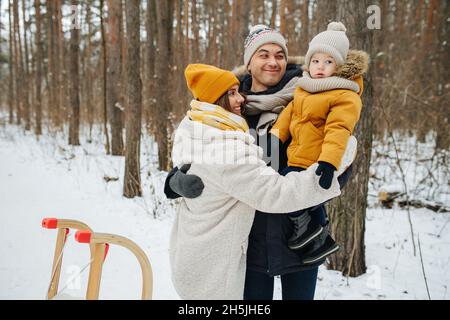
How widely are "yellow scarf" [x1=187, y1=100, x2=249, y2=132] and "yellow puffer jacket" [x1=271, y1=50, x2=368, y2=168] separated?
23cm

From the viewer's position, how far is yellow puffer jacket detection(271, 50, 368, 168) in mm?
1416

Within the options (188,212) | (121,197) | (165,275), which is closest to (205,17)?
(121,197)

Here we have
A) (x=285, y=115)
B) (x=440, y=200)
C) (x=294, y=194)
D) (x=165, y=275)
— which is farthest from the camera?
(x=440, y=200)

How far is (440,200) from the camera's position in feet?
16.8

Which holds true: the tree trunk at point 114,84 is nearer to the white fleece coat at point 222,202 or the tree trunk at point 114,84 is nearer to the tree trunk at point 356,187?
the tree trunk at point 356,187

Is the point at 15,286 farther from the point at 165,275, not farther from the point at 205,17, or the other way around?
the point at 205,17

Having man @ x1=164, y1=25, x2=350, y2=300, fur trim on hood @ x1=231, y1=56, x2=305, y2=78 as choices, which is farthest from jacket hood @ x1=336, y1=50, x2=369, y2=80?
fur trim on hood @ x1=231, y1=56, x2=305, y2=78

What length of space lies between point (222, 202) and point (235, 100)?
0.50m

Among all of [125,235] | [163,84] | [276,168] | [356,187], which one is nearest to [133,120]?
[163,84]

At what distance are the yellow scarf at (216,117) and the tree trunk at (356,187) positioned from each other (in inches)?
78.6

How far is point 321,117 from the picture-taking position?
5.08 feet

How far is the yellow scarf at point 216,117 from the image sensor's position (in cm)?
147

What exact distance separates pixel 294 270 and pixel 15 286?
2751 millimetres

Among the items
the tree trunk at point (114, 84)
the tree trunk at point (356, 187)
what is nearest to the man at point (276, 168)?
the tree trunk at point (356, 187)
